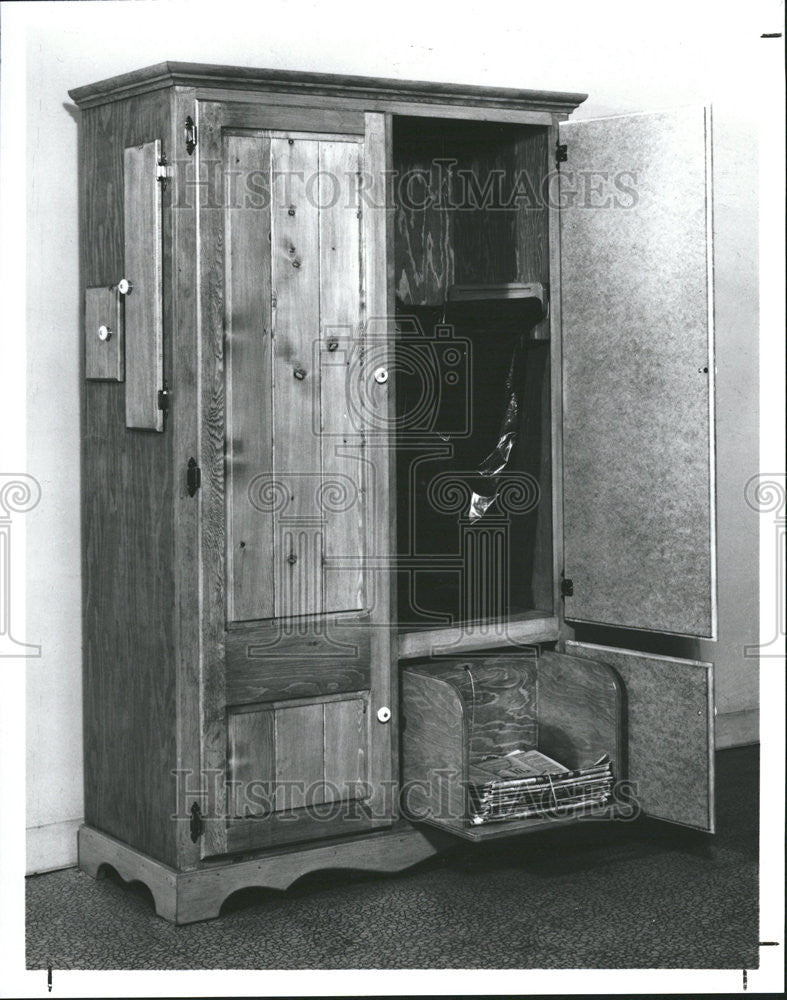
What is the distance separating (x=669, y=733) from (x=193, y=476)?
145cm

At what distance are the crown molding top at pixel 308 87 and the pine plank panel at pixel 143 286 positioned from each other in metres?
0.16

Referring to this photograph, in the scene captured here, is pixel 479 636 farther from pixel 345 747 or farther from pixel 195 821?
pixel 195 821

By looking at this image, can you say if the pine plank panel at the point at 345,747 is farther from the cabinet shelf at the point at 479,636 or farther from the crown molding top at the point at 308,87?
the crown molding top at the point at 308,87

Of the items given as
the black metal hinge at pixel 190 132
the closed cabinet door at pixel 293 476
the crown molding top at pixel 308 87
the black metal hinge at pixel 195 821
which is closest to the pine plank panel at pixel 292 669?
the closed cabinet door at pixel 293 476

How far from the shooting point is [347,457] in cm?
353

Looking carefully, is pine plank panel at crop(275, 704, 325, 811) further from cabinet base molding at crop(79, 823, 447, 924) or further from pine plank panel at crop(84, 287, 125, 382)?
pine plank panel at crop(84, 287, 125, 382)

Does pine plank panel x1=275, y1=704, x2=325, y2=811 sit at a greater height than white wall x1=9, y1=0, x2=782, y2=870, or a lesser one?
lesser

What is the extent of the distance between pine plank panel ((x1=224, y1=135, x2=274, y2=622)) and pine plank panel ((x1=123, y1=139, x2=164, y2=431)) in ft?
0.55

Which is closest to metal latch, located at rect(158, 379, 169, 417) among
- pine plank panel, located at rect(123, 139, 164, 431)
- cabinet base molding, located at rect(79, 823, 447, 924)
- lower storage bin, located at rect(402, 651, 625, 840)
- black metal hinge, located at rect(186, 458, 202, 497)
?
pine plank panel, located at rect(123, 139, 164, 431)

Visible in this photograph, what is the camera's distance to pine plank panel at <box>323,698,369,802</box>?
139 inches

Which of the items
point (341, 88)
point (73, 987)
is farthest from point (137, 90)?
point (73, 987)

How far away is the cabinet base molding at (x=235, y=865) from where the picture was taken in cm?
334

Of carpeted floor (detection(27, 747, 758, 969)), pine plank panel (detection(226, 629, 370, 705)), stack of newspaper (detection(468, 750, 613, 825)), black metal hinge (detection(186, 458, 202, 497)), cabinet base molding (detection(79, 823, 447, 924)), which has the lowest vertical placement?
carpeted floor (detection(27, 747, 758, 969))

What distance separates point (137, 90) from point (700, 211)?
1435 mm
